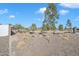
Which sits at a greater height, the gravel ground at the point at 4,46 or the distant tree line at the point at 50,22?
the distant tree line at the point at 50,22

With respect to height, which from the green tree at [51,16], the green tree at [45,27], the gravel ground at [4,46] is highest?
the green tree at [51,16]

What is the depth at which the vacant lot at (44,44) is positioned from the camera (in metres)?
5.80

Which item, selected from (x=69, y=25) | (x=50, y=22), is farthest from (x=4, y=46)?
(x=69, y=25)

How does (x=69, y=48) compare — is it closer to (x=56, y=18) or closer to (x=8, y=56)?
(x=56, y=18)

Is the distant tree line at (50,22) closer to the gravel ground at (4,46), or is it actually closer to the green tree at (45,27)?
the green tree at (45,27)

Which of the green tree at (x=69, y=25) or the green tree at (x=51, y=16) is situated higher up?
the green tree at (x=51, y=16)

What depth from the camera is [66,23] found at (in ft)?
19.1

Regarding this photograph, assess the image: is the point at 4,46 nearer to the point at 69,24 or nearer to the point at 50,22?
the point at 50,22

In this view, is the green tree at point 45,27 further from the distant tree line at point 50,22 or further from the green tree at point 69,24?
the green tree at point 69,24

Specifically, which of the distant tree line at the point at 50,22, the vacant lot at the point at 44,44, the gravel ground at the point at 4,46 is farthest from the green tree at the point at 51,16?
the gravel ground at the point at 4,46

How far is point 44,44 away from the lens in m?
5.83

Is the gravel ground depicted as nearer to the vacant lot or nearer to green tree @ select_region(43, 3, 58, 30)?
the vacant lot

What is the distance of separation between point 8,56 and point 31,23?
594mm

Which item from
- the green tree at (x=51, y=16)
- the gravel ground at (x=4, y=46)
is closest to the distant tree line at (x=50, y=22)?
the green tree at (x=51, y=16)
